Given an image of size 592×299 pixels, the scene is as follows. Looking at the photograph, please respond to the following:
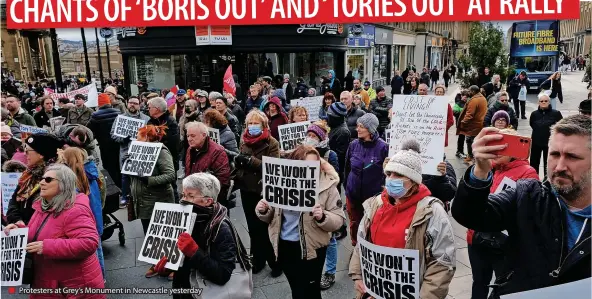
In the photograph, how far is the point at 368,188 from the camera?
16.0 ft

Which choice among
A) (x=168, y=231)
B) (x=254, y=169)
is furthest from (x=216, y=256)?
(x=254, y=169)

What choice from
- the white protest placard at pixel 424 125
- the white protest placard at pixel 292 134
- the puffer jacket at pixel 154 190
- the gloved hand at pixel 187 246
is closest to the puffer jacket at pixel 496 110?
the white protest placard at pixel 292 134

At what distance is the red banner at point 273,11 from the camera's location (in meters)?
6.55

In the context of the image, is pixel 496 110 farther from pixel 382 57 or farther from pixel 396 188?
pixel 382 57

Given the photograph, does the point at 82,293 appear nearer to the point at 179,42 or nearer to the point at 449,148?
the point at 449,148

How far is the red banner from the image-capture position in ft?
Answer: 21.5

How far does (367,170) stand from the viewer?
16.0 feet

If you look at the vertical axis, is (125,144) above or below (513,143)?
below

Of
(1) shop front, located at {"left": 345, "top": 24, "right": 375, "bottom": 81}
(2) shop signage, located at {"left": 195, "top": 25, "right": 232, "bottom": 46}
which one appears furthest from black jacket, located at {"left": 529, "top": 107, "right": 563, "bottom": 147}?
(1) shop front, located at {"left": 345, "top": 24, "right": 375, "bottom": 81}

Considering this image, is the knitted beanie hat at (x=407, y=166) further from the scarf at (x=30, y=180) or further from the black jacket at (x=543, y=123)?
the black jacket at (x=543, y=123)

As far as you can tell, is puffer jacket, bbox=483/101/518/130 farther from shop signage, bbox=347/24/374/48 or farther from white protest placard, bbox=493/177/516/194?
shop signage, bbox=347/24/374/48

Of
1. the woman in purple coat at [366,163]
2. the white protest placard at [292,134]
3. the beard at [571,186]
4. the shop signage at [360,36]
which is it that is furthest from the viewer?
the shop signage at [360,36]

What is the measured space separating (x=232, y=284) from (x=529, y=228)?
74.6 inches

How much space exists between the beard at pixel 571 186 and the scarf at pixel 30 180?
148 inches
